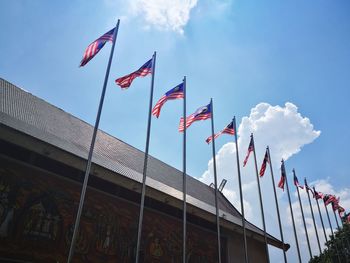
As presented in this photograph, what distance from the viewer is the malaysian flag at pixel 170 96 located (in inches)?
448

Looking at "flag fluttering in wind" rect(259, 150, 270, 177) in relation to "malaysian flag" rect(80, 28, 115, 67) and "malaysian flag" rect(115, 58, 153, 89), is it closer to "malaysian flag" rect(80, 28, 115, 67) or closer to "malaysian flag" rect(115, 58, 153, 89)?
"malaysian flag" rect(115, 58, 153, 89)

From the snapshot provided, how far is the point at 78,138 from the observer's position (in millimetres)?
14391

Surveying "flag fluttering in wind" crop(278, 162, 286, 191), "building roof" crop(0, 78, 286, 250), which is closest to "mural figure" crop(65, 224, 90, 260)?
"building roof" crop(0, 78, 286, 250)

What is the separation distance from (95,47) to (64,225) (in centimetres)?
593

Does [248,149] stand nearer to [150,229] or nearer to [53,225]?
[150,229]

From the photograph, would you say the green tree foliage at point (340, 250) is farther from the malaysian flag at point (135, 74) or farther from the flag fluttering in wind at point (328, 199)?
the malaysian flag at point (135, 74)

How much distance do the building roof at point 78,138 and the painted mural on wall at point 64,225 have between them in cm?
135

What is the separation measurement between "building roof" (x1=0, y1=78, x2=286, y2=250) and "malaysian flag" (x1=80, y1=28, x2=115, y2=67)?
3.10 meters

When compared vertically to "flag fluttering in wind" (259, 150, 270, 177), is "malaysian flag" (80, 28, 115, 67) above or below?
above

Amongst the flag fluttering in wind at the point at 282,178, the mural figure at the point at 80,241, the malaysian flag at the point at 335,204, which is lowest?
the mural figure at the point at 80,241

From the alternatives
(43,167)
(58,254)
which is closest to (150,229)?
(58,254)

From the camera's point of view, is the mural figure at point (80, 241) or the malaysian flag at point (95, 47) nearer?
the mural figure at point (80, 241)

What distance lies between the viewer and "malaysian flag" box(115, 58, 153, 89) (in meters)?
10.6

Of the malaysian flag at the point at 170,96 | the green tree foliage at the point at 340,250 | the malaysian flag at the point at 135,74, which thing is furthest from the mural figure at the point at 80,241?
the green tree foliage at the point at 340,250
